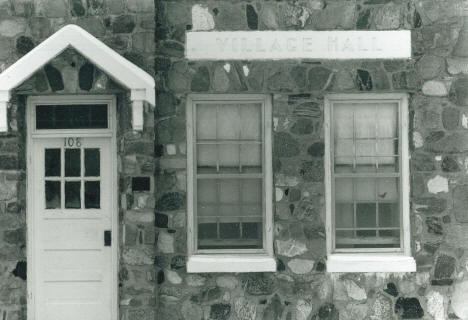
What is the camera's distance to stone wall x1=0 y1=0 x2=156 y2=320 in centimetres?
771

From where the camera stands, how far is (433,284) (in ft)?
27.0

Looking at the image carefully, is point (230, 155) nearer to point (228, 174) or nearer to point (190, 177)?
point (228, 174)

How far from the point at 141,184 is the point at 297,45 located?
7.95 ft

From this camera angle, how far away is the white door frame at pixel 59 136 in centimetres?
800

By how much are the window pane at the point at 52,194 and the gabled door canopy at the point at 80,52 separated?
110 cm

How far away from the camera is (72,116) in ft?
26.5

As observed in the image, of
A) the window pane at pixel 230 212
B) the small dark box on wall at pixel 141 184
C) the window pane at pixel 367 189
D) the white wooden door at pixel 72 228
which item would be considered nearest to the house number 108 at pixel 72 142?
the white wooden door at pixel 72 228

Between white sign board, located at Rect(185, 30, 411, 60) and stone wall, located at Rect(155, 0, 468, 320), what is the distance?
84 millimetres

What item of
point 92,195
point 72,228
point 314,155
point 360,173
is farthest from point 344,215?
point 72,228

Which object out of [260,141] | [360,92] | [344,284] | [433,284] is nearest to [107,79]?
[260,141]

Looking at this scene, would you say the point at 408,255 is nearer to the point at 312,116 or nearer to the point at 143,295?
the point at 312,116

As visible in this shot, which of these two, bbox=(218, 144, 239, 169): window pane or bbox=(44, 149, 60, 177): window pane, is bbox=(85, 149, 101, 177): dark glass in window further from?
bbox=(218, 144, 239, 169): window pane

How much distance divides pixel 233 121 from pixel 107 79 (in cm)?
160

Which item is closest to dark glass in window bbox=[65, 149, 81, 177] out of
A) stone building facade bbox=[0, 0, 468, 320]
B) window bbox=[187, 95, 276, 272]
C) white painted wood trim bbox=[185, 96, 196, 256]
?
stone building facade bbox=[0, 0, 468, 320]
